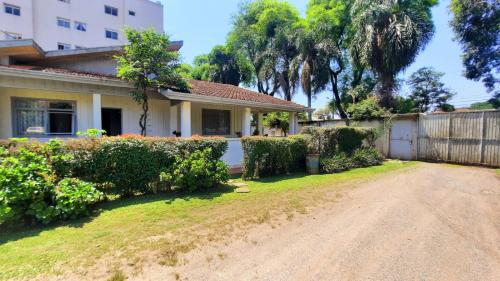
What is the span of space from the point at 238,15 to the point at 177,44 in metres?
26.2

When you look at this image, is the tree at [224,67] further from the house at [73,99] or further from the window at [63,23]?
the house at [73,99]

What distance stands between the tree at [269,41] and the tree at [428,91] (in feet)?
39.0

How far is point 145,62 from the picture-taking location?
9.08m

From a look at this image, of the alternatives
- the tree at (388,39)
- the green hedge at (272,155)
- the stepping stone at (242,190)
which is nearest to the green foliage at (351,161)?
the green hedge at (272,155)

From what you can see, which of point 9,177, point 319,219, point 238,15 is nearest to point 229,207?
point 319,219

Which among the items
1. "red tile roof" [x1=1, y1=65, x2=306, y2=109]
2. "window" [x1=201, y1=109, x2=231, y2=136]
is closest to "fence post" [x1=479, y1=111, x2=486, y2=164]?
"red tile roof" [x1=1, y1=65, x2=306, y2=109]

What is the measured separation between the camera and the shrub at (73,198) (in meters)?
4.43

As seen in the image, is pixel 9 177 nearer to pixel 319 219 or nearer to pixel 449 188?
pixel 319 219

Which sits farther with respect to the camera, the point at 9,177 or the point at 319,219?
the point at 319,219

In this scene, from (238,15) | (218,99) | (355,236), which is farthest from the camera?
(238,15)

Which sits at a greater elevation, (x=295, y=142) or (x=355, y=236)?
(x=295, y=142)

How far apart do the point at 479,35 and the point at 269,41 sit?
62.9 ft

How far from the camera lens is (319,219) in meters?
→ 4.69

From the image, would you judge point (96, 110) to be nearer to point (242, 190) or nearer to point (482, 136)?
point (242, 190)
